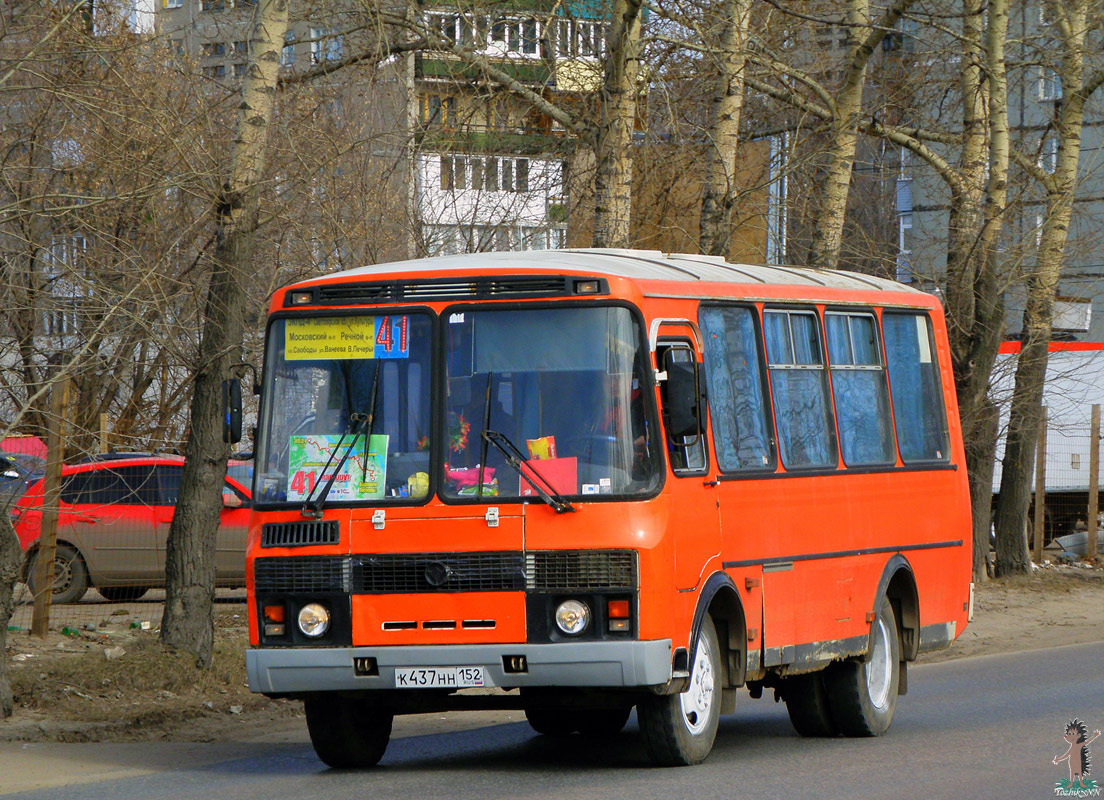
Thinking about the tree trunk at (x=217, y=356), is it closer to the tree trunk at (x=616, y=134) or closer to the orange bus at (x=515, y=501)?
the orange bus at (x=515, y=501)

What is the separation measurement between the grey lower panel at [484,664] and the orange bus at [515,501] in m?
0.01

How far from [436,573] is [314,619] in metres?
0.74

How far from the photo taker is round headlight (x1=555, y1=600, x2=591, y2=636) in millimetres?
8633

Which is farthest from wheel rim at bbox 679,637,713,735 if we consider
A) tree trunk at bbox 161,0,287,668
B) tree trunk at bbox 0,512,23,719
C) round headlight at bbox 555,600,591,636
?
tree trunk at bbox 161,0,287,668

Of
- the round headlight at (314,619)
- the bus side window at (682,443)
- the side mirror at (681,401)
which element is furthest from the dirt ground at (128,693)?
the side mirror at (681,401)

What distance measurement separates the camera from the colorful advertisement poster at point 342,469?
9023mm

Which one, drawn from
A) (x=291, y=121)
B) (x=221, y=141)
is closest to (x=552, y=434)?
(x=221, y=141)

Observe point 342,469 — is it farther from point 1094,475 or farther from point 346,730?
point 1094,475

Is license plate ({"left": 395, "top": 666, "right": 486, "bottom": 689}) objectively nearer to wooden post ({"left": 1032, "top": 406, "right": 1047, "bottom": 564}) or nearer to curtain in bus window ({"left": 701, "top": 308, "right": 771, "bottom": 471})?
curtain in bus window ({"left": 701, "top": 308, "right": 771, "bottom": 471})

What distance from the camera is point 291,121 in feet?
68.5

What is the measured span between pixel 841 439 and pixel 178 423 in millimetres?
13637

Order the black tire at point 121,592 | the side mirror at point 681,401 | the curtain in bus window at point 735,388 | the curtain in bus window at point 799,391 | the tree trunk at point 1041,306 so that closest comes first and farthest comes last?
the side mirror at point 681,401
the curtain in bus window at point 735,388
the curtain in bus window at point 799,391
the black tire at point 121,592
the tree trunk at point 1041,306

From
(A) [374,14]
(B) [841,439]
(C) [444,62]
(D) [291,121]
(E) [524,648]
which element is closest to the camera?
(E) [524,648]

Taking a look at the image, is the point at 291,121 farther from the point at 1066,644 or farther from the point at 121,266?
the point at 1066,644
